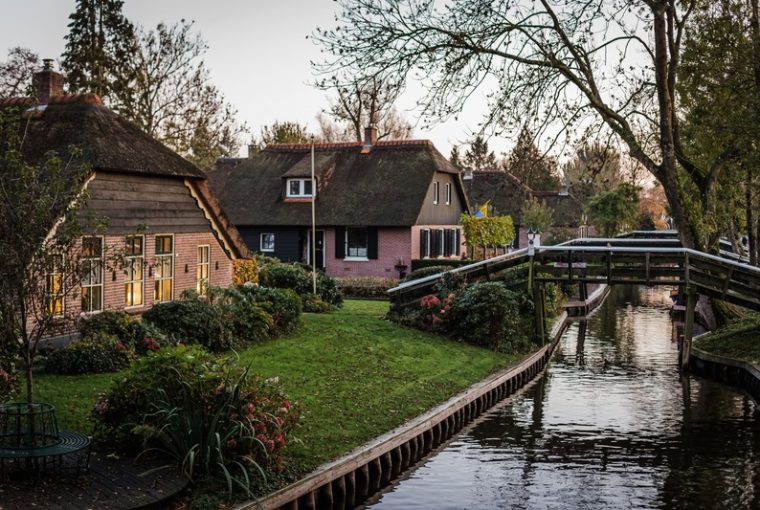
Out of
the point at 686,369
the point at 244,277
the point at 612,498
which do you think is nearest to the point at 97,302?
the point at 244,277

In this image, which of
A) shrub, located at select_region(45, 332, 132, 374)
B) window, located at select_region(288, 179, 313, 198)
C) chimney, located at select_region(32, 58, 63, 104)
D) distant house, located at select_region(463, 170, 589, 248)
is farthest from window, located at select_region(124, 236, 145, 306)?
distant house, located at select_region(463, 170, 589, 248)

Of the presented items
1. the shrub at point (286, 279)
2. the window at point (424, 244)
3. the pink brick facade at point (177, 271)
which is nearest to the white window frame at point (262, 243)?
the window at point (424, 244)

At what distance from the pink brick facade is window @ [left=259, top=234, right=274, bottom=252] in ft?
61.2

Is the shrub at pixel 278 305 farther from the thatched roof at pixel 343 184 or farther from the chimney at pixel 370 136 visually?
the chimney at pixel 370 136

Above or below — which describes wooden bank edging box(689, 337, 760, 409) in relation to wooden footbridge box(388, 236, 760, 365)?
below

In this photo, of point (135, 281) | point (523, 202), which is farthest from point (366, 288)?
point (523, 202)

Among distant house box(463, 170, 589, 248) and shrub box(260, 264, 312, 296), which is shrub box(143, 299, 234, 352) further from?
distant house box(463, 170, 589, 248)

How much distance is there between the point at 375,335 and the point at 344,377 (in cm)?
539

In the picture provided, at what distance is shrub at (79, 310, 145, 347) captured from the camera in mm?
17125

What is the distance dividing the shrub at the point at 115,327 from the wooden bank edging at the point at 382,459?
5.92m

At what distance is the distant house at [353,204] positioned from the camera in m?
42.0

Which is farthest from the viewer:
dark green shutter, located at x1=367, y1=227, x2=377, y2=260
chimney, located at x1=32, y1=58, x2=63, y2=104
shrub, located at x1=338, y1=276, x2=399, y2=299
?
dark green shutter, located at x1=367, y1=227, x2=377, y2=260

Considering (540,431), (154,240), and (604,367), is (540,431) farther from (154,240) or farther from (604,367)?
(154,240)

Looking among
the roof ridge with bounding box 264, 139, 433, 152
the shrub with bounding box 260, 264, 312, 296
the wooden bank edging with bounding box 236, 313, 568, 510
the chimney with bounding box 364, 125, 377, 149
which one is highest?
the chimney with bounding box 364, 125, 377, 149
